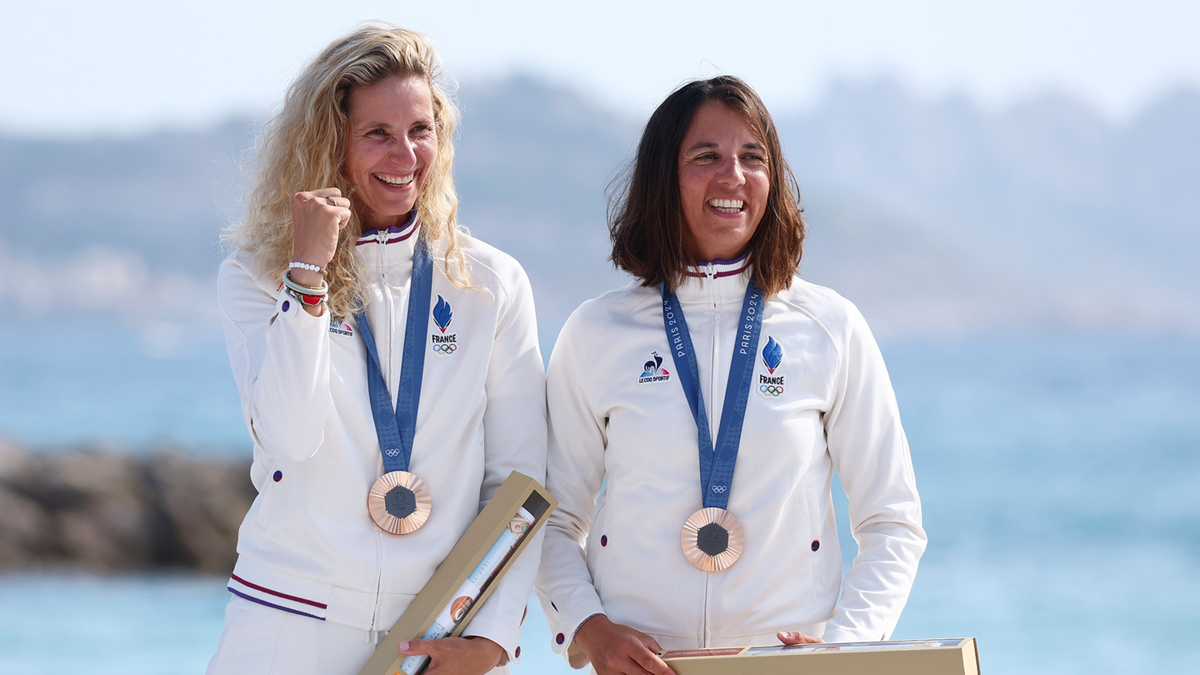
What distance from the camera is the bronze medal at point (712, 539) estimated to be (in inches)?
108

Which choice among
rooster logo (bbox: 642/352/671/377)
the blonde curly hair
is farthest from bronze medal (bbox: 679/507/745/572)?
the blonde curly hair

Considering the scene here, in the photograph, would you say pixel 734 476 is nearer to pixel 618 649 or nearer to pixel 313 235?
pixel 618 649

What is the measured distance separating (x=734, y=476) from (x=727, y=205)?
0.70 metres

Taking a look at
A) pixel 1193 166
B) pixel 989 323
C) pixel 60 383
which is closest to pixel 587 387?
pixel 60 383

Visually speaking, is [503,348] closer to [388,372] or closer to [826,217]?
[388,372]

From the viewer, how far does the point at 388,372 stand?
279 cm

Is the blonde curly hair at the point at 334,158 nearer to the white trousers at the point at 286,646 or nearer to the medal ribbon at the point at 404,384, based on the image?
the medal ribbon at the point at 404,384

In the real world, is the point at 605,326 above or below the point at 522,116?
below

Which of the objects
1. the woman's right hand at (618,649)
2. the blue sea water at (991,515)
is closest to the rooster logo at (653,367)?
the woman's right hand at (618,649)

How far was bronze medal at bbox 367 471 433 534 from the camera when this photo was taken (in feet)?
8.74

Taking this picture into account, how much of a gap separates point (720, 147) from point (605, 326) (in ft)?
1.84

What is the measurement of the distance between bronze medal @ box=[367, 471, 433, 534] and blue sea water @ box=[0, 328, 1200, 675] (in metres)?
7.19

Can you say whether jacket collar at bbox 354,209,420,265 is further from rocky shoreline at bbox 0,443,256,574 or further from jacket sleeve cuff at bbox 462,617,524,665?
rocky shoreline at bbox 0,443,256,574

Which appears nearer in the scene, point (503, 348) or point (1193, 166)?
point (503, 348)
